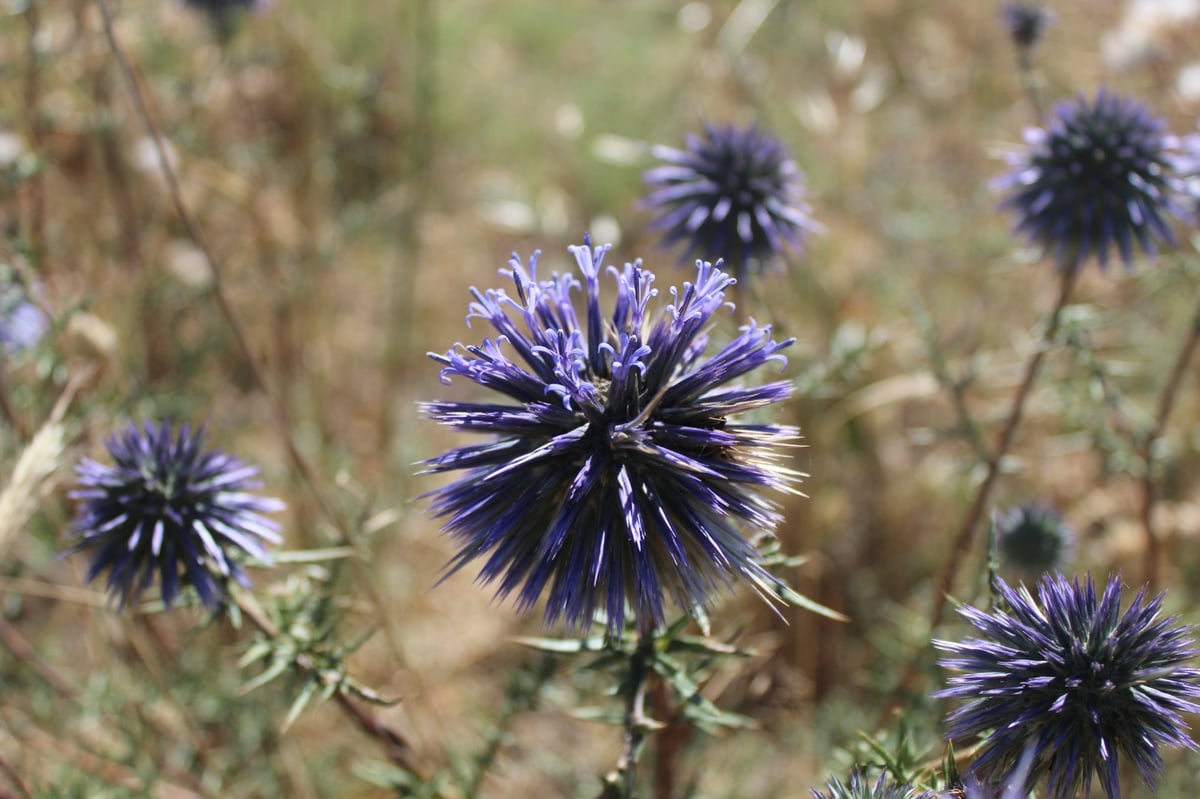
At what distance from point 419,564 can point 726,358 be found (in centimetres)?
324

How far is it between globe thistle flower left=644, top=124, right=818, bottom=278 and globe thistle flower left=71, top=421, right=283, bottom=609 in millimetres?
1324

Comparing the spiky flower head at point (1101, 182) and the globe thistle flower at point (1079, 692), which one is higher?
the spiky flower head at point (1101, 182)

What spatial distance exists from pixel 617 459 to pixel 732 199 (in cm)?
112

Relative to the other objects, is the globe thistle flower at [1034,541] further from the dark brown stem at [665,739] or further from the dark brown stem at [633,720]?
the dark brown stem at [633,720]

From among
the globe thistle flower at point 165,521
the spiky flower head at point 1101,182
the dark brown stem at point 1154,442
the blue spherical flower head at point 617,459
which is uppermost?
the spiky flower head at point 1101,182

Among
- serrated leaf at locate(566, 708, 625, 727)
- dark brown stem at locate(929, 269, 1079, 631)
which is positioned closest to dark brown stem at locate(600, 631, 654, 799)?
serrated leaf at locate(566, 708, 625, 727)

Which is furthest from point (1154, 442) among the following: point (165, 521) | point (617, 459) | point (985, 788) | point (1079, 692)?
point (165, 521)

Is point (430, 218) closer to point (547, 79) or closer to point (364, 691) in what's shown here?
point (547, 79)

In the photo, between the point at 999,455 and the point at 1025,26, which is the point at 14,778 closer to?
the point at 999,455

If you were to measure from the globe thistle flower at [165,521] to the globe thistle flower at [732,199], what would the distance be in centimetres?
132

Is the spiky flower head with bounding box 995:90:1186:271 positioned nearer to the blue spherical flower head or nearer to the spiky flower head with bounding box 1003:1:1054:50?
the spiky flower head with bounding box 1003:1:1054:50

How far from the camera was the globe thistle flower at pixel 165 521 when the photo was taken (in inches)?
79.6

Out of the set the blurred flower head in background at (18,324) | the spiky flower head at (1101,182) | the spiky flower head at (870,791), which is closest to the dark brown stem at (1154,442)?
the spiky flower head at (1101,182)

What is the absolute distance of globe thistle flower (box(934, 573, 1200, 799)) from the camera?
5.07 feet
